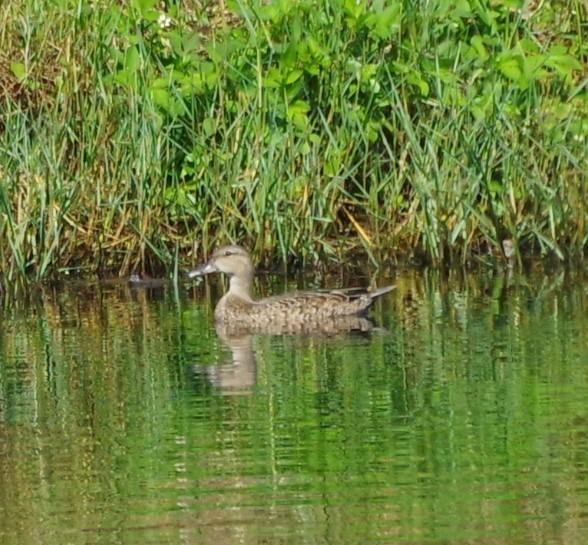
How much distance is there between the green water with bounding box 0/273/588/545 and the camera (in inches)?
242

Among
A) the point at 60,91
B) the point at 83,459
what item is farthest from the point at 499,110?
the point at 83,459

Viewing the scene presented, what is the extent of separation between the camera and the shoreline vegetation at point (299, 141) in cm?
1177

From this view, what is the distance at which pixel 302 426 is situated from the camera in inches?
296

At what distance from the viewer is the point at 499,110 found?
11.8m

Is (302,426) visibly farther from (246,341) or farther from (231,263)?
(231,263)

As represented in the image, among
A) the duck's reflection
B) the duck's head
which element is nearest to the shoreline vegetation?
the duck's head

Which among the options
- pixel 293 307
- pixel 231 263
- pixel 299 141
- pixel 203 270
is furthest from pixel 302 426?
pixel 299 141

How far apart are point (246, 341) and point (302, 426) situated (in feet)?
8.61

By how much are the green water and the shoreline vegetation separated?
2.93 feet

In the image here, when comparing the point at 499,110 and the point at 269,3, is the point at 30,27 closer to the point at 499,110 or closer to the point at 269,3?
the point at 269,3

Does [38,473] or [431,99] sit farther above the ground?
[431,99]

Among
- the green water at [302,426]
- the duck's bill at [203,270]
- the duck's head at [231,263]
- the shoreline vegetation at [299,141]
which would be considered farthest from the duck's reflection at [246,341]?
the shoreline vegetation at [299,141]

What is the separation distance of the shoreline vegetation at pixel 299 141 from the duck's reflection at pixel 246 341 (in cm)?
123

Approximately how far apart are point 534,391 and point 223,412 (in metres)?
1.32
